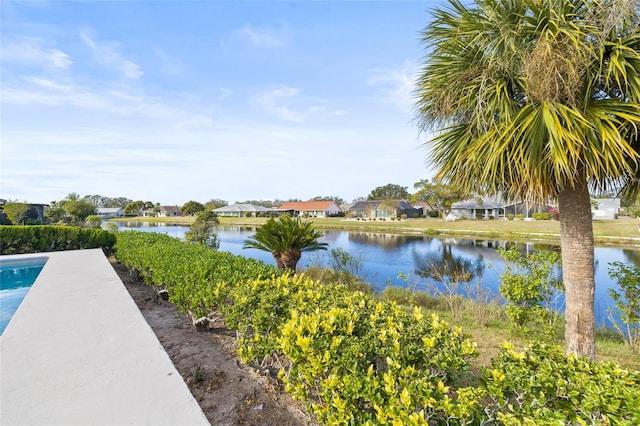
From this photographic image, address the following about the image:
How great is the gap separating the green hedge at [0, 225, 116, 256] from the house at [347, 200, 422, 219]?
40.1 metres

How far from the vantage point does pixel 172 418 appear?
215cm

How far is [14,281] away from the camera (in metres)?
8.46

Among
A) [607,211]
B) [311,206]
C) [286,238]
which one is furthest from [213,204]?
[607,211]

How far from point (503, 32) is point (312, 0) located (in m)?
5.28

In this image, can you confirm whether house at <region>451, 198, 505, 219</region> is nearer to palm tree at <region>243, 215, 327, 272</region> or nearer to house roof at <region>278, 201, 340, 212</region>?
house roof at <region>278, 201, 340, 212</region>

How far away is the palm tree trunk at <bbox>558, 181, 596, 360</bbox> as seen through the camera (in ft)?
10.1

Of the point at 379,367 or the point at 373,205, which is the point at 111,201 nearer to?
the point at 373,205

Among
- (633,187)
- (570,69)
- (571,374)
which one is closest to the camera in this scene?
(571,374)

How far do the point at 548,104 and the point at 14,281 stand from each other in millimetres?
12354

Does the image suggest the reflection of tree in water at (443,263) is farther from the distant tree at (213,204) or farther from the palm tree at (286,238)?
the distant tree at (213,204)

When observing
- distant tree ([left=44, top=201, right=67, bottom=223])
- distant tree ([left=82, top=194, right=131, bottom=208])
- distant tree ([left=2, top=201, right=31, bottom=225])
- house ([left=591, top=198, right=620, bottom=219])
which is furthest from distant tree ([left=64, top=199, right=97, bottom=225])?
distant tree ([left=82, top=194, right=131, bottom=208])

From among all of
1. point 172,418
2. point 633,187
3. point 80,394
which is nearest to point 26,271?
point 80,394

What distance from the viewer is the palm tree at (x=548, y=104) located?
2664 mm

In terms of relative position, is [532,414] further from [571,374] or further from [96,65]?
[96,65]
